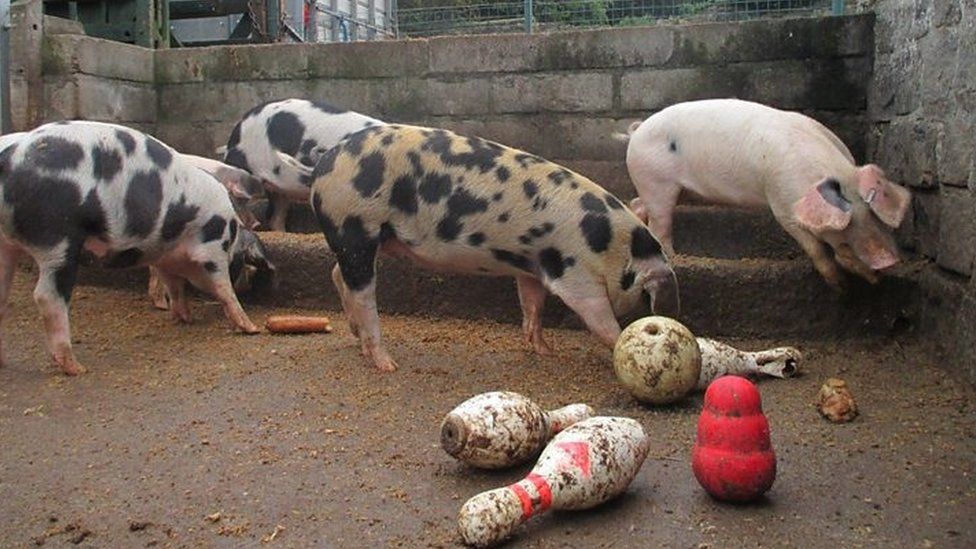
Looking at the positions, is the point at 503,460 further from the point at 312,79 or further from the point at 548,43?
the point at 312,79

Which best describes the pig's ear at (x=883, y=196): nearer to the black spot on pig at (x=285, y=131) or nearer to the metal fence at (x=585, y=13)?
the metal fence at (x=585, y=13)

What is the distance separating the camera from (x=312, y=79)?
26.3ft

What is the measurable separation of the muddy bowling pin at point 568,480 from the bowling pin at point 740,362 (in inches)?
47.4

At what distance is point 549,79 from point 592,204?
2813 mm

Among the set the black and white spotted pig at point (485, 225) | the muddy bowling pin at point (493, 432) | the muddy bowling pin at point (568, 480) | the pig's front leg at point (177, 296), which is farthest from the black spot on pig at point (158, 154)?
the muddy bowling pin at point (568, 480)

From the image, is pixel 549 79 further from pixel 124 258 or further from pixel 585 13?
pixel 124 258

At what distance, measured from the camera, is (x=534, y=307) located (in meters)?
5.25

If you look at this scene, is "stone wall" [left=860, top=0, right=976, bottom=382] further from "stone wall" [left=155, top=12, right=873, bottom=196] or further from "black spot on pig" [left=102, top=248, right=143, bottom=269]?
"black spot on pig" [left=102, top=248, right=143, bottom=269]

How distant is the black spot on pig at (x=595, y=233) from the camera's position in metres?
4.76

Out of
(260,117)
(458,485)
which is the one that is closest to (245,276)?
(260,117)

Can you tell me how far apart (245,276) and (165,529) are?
3.54 meters

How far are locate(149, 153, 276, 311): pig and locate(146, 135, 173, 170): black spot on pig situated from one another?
2.24ft

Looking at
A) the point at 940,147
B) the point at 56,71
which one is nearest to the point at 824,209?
the point at 940,147

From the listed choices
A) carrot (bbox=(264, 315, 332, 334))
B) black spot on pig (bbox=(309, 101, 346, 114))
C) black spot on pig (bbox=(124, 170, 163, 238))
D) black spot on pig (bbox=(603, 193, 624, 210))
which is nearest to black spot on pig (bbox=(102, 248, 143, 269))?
black spot on pig (bbox=(124, 170, 163, 238))
